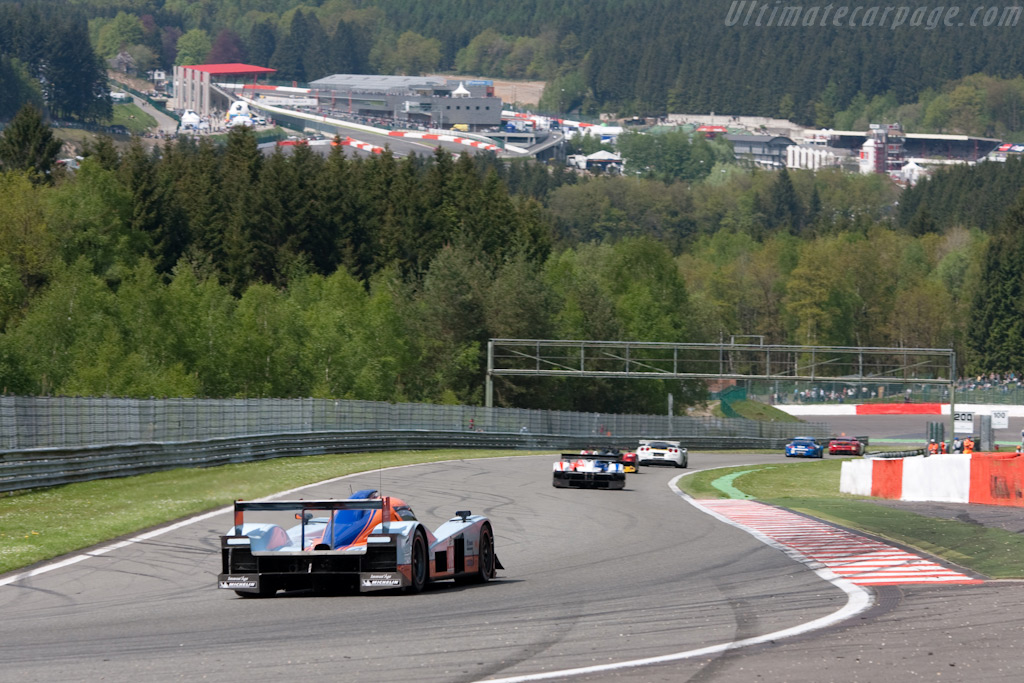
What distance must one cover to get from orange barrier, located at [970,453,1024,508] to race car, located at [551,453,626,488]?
25.6 ft

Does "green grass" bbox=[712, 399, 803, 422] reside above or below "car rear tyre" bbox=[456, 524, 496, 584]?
below

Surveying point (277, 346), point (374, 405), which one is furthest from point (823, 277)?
point (374, 405)

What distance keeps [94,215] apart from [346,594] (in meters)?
78.1

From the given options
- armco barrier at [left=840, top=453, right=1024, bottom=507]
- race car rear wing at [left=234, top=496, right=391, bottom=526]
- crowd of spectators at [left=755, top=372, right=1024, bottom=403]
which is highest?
race car rear wing at [left=234, top=496, right=391, bottom=526]

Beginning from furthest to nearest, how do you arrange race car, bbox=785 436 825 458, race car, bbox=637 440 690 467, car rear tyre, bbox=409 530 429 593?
race car, bbox=785 436 825 458
race car, bbox=637 440 690 467
car rear tyre, bbox=409 530 429 593

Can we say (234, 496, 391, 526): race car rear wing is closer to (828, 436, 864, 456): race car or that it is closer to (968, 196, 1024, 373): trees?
(828, 436, 864, 456): race car

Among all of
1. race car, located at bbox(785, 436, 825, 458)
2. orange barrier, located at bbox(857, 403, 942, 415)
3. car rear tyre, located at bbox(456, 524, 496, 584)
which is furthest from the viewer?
orange barrier, located at bbox(857, 403, 942, 415)

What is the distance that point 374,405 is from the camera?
153 ft

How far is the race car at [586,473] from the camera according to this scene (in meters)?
29.8

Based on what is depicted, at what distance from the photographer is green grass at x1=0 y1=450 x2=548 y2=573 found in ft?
54.1

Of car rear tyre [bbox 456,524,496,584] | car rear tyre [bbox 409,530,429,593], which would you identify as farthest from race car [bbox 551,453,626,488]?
car rear tyre [bbox 409,530,429,593]

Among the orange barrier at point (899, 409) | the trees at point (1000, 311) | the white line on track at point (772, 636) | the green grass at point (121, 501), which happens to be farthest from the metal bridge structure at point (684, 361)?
the white line on track at point (772, 636)

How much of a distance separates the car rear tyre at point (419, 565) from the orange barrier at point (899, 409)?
95235 millimetres

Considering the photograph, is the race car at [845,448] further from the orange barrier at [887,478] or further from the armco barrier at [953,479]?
the orange barrier at [887,478]
